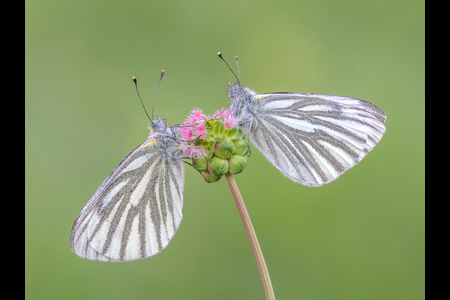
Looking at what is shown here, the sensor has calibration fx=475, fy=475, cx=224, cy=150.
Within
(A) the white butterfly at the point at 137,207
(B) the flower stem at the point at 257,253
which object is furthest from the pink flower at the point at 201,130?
(B) the flower stem at the point at 257,253

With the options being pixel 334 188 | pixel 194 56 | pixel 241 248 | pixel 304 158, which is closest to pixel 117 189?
pixel 304 158

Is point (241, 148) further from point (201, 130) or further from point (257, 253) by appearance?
point (257, 253)

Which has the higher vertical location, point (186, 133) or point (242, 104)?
point (242, 104)

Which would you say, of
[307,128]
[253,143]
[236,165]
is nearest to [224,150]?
[236,165]

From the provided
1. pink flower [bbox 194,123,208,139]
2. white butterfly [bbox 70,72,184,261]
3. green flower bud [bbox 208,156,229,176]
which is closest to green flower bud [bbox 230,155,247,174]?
green flower bud [bbox 208,156,229,176]

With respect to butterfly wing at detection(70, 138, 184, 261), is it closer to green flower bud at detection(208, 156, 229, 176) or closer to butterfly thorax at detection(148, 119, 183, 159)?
butterfly thorax at detection(148, 119, 183, 159)

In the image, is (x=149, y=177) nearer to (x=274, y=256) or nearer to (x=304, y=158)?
(x=304, y=158)
